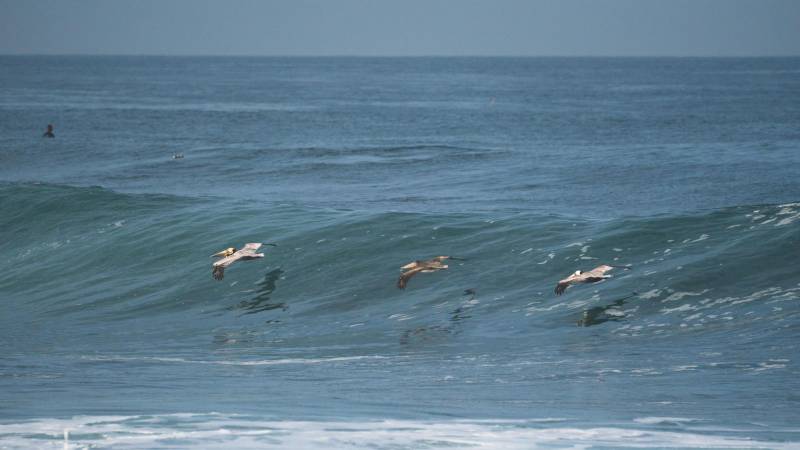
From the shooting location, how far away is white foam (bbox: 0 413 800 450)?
12.8 meters

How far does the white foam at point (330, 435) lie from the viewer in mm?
12844

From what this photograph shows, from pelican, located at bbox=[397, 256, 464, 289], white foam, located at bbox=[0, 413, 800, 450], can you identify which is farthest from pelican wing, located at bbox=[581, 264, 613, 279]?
white foam, located at bbox=[0, 413, 800, 450]

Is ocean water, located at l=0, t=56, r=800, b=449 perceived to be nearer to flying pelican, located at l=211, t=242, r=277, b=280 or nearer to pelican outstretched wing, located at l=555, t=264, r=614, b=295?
pelican outstretched wing, located at l=555, t=264, r=614, b=295

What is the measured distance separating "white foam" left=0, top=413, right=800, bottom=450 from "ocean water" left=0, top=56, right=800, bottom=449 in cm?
5

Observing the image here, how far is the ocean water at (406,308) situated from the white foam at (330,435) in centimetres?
5

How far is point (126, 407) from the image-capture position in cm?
1480

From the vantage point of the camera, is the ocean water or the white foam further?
the ocean water

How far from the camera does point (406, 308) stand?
960 inches

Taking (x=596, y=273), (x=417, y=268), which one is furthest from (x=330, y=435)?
(x=417, y=268)

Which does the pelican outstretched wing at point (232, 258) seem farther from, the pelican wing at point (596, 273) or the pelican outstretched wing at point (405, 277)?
the pelican wing at point (596, 273)

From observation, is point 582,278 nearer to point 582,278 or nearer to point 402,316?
point 582,278

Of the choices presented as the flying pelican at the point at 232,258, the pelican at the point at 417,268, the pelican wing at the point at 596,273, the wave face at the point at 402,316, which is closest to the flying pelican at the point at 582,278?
the pelican wing at the point at 596,273

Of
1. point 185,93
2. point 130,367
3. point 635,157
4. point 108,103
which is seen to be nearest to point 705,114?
point 635,157

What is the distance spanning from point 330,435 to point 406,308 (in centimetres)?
1118
